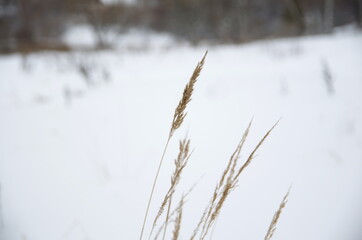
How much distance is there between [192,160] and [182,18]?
20242 millimetres

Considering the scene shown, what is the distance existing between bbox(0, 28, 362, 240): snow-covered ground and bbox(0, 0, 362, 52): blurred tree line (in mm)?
12175

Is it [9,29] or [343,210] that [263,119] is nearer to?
[343,210]

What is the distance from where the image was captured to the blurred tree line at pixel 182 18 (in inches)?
562

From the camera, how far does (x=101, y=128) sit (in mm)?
2326

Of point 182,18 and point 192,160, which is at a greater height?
point 182,18

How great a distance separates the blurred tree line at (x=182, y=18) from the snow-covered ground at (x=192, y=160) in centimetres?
1218

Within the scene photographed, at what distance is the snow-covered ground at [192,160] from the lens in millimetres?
1045

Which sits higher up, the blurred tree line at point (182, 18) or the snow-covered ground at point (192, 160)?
the blurred tree line at point (182, 18)

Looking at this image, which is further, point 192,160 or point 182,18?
point 182,18

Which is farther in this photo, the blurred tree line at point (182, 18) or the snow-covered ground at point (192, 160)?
the blurred tree line at point (182, 18)

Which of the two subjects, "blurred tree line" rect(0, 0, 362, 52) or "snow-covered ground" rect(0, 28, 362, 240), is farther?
"blurred tree line" rect(0, 0, 362, 52)

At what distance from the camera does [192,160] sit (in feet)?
5.35

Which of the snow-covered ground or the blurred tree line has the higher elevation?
the blurred tree line

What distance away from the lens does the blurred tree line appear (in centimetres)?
1427
